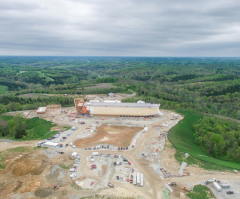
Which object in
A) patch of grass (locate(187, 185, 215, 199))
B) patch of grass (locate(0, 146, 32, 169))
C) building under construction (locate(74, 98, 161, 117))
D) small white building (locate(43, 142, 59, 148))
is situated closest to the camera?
patch of grass (locate(187, 185, 215, 199))

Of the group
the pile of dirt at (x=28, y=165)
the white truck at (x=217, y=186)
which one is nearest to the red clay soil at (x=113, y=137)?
the pile of dirt at (x=28, y=165)

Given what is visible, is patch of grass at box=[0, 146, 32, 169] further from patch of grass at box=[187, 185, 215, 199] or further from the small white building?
patch of grass at box=[187, 185, 215, 199]

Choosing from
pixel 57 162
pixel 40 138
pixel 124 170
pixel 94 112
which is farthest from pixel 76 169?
pixel 94 112

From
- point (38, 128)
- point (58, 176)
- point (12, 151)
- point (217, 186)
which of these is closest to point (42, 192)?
point (58, 176)

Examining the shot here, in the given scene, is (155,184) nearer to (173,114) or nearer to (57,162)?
(57,162)

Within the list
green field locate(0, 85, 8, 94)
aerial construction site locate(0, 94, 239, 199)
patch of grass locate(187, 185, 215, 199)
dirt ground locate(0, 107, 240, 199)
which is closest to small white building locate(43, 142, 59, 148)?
aerial construction site locate(0, 94, 239, 199)

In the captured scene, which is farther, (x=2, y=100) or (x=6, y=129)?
(x=2, y=100)

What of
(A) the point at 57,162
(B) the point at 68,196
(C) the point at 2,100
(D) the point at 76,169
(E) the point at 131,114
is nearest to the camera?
(B) the point at 68,196

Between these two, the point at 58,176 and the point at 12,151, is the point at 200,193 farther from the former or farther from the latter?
the point at 12,151
